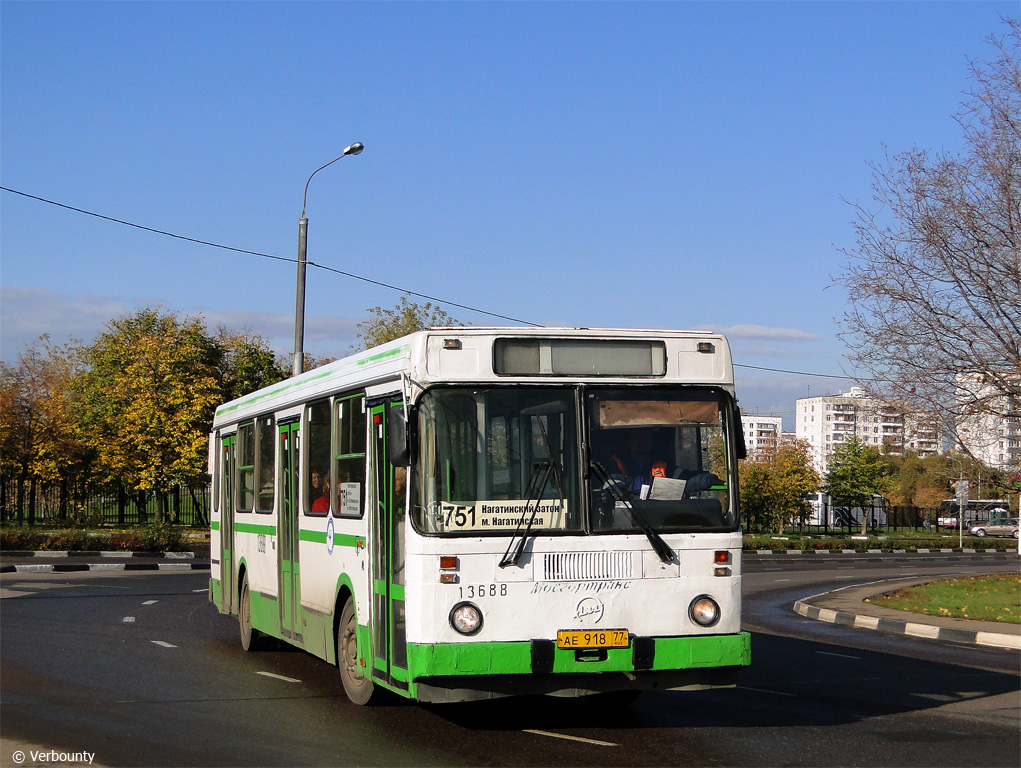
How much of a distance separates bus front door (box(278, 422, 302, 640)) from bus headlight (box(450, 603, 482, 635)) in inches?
138

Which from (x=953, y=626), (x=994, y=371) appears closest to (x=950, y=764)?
(x=953, y=626)

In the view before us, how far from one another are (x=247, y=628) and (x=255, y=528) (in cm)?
121

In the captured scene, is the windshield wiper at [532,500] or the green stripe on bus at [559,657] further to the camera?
the windshield wiper at [532,500]

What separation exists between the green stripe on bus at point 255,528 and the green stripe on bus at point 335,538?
3.82 feet

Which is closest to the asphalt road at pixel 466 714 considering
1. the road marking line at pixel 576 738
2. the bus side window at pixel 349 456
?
the road marking line at pixel 576 738

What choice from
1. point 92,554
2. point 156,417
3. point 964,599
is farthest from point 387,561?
point 156,417

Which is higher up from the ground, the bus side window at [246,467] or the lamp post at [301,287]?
the lamp post at [301,287]

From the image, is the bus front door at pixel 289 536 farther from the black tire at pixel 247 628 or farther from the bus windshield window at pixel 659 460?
the bus windshield window at pixel 659 460

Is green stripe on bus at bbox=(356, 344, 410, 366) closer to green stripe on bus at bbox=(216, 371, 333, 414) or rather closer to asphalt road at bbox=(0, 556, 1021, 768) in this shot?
green stripe on bus at bbox=(216, 371, 333, 414)

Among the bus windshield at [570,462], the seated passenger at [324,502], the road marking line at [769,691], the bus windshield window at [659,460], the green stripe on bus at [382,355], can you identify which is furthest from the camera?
the road marking line at [769,691]

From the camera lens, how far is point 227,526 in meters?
14.1

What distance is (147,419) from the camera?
45.2 meters

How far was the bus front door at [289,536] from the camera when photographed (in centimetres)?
1084

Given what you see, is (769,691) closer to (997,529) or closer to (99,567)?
(99,567)
